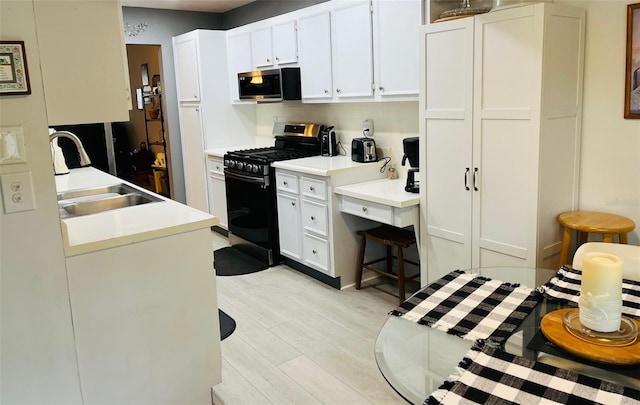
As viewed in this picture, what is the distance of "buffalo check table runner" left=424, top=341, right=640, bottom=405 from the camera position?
3.79 feet

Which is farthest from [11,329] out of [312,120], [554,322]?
[312,120]

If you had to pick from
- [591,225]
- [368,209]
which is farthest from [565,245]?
[368,209]

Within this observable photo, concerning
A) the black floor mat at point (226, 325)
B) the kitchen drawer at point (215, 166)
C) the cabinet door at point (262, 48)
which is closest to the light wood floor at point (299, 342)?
the black floor mat at point (226, 325)

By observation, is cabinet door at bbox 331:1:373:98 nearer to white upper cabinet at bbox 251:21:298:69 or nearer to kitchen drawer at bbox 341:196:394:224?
white upper cabinet at bbox 251:21:298:69

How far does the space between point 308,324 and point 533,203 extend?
1.59 m

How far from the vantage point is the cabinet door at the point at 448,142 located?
2.92m

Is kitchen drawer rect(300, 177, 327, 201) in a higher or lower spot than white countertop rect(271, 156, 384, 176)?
lower

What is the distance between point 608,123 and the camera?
9.25ft

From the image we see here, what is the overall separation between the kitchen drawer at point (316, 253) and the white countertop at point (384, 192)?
462 millimetres

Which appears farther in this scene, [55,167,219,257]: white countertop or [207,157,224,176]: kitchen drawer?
[207,157,224,176]: kitchen drawer

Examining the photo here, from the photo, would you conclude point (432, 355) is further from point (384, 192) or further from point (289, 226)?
point (289, 226)

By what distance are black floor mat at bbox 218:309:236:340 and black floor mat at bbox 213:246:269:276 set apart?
81 cm

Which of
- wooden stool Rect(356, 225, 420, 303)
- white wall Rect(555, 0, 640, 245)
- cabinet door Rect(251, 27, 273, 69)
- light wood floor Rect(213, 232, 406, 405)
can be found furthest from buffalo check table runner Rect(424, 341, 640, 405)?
cabinet door Rect(251, 27, 273, 69)

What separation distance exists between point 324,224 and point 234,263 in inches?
47.3
